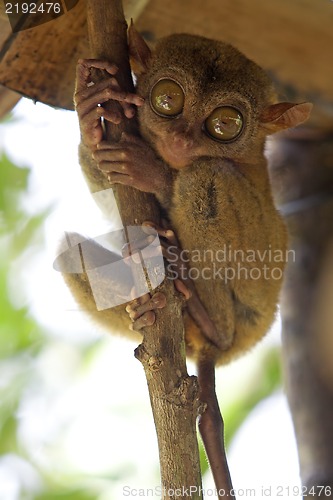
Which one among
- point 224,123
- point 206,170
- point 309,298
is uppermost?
point 224,123

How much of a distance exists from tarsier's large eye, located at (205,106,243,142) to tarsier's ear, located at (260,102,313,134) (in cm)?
17

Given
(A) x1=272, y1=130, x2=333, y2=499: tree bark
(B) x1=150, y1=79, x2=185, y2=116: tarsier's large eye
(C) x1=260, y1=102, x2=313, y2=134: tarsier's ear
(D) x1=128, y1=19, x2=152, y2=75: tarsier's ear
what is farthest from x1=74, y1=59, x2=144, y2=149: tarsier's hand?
(A) x1=272, y1=130, x2=333, y2=499: tree bark

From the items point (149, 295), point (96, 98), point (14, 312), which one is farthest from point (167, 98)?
point (14, 312)

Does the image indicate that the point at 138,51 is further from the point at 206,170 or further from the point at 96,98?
the point at 206,170

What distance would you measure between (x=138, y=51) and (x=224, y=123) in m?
0.50

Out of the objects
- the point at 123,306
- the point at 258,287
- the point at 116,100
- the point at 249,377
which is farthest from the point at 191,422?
the point at 249,377

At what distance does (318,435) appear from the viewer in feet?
11.3

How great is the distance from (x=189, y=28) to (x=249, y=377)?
226 cm

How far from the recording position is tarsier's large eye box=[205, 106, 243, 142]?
10.3ft

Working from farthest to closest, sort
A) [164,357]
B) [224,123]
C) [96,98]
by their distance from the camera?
[224,123]
[96,98]
[164,357]

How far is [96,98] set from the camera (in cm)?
279

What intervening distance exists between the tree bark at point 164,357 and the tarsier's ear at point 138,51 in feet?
0.94

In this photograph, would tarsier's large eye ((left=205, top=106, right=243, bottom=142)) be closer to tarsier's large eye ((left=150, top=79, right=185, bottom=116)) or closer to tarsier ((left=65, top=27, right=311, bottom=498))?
tarsier ((left=65, top=27, right=311, bottom=498))

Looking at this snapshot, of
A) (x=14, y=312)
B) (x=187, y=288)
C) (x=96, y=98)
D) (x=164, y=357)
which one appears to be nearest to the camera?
(x=164, y=357)
